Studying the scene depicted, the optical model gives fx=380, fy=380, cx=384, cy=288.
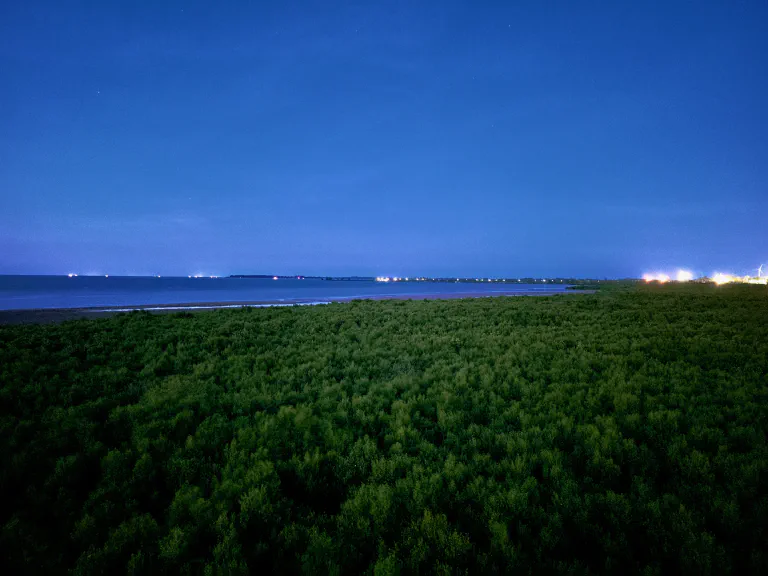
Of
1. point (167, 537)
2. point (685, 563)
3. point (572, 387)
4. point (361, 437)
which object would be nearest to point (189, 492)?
point (167, 537)

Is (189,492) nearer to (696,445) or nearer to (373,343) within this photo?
(696,445)

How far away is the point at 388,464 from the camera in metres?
4.98

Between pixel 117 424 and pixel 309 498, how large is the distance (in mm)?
4012

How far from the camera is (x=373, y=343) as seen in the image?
12.7m

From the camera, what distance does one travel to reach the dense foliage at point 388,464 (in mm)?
3682

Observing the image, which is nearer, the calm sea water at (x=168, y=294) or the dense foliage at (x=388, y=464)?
the dense foliage at (x=388, y=464)

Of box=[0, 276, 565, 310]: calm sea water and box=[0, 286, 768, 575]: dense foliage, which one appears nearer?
box=[0, 286, 768, 575]: dense foliage

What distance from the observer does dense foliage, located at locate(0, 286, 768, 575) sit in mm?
3682

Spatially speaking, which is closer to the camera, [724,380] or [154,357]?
[724,380]

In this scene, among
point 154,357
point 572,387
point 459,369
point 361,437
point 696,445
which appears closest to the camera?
point 696,445

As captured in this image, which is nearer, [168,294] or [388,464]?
[388,464]

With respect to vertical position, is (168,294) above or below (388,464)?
above

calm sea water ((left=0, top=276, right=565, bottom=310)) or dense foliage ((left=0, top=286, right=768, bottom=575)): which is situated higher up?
calm sea water ((left=0, top=276, right=565, bottom=310))

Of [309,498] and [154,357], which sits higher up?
[154,357]
